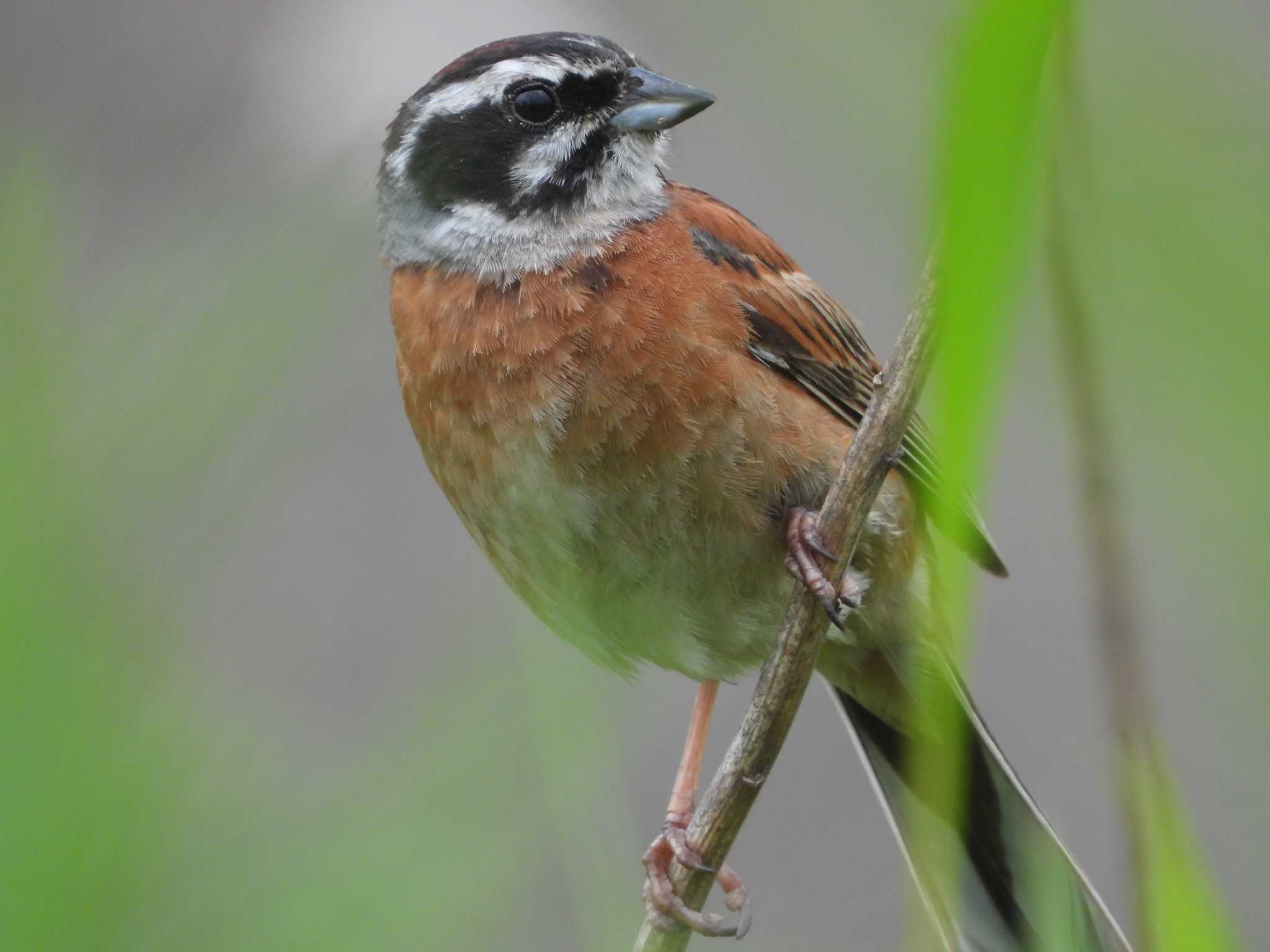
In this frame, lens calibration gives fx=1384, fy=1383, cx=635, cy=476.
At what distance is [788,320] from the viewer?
10.3 ft

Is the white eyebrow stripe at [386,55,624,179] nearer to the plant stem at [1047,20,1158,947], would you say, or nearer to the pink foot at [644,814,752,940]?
the pink foot at [644,814,752,940]

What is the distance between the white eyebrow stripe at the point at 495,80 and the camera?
299cm

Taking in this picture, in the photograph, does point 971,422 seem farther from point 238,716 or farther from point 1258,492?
point 238,716

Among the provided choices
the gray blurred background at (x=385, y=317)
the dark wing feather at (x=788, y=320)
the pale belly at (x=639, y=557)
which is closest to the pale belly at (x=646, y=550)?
the pale belly at (x=639, y=557)

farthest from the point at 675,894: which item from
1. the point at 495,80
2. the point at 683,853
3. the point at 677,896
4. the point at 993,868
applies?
the point at 495,80

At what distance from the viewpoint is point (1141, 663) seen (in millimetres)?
729

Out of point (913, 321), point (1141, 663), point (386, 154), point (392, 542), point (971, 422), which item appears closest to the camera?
point (971, 422)

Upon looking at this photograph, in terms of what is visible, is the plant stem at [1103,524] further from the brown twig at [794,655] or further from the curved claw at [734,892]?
the curved claw at [734,892]

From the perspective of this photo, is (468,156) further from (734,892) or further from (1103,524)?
(1103,524)

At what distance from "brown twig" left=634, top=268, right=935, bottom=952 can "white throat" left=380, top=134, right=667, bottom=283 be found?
1.16m

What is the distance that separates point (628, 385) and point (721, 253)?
55 cm

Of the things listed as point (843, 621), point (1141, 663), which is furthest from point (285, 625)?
point (1141, 663)

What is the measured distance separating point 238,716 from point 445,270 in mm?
2295

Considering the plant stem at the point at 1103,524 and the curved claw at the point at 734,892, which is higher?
the plant stem at the point at 1103,524
